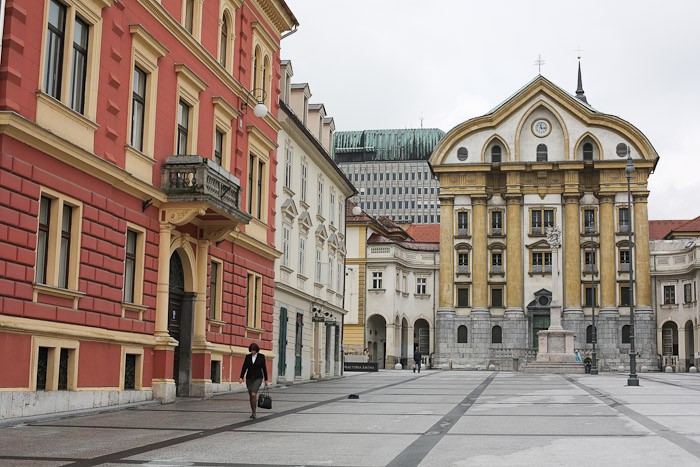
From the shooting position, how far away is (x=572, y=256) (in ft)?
270

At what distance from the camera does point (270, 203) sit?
3384 cm

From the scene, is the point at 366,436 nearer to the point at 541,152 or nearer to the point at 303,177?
the point at 303,177

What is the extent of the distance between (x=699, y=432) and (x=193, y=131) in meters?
16.5

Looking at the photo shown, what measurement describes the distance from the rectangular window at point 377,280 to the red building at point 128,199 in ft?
167

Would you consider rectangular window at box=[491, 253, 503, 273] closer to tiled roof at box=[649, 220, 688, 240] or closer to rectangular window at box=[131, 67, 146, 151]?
tiled roof at box=[649, 220, 688, 240]

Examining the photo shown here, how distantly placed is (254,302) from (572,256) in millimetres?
55149

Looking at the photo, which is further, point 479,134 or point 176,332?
point 479,134

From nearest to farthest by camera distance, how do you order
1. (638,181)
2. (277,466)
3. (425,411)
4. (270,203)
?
(277,466) → (425,411) → (270,203) → (638,181)

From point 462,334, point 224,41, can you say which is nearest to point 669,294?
point 462,334

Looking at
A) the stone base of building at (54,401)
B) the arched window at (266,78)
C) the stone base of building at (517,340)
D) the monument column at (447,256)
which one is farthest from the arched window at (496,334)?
the stone base of building at (54,401)

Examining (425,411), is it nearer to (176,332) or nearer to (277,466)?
(176,332)

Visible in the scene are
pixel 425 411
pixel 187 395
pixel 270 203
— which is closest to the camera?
pixel 425 411

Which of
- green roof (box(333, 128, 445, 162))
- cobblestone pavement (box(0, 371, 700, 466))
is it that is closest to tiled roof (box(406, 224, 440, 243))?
green roof (box(333, 128, 445, 162))

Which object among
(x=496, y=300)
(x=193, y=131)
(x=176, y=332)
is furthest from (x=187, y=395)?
(x=496, y=300)
